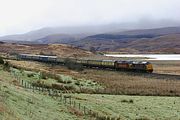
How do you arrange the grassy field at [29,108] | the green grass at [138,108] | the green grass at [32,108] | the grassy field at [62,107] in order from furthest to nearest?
the green grass at [138,108] < the grassy field at [62,107] < the green grass at [32,108] < the grassy field at [29,108]

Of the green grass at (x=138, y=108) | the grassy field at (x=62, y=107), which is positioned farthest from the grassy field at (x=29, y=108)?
the green grass at (x=138, y=108)

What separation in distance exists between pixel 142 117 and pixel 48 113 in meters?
9.71

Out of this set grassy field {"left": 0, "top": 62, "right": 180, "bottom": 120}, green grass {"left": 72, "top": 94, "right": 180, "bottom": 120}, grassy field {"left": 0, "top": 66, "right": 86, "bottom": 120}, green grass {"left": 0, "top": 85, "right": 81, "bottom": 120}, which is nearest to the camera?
grassy field {"left": 0, "top": 66, "right": 86, "bottom": 120}

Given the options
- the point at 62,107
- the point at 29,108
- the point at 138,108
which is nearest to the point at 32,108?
the point at 29,108

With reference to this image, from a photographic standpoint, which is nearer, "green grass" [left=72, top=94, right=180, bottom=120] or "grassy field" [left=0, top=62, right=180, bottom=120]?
"grassy field" [left=0, top=62, right=180, bottom=120]

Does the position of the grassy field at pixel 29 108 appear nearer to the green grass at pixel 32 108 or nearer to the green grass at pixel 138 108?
the green grass at pixel 32 108

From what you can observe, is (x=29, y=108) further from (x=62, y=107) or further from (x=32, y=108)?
(x=62, y=107)

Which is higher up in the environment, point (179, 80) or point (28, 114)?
point (28, 114)

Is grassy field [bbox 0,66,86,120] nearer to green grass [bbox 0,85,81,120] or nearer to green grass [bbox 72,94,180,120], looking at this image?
green grass [bbox 0,85,81,120]

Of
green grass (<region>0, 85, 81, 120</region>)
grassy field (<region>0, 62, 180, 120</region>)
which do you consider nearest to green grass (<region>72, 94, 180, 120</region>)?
grassy field (<region>0, 62, 180, 120</region>)

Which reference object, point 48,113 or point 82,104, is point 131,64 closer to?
point 82,104

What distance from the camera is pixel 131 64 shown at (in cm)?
9744

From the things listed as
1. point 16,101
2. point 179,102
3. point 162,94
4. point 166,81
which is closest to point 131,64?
point 166,81

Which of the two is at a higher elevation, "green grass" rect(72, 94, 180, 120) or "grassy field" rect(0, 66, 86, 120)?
"grassy field" rect(0, 66, 86, 120)
